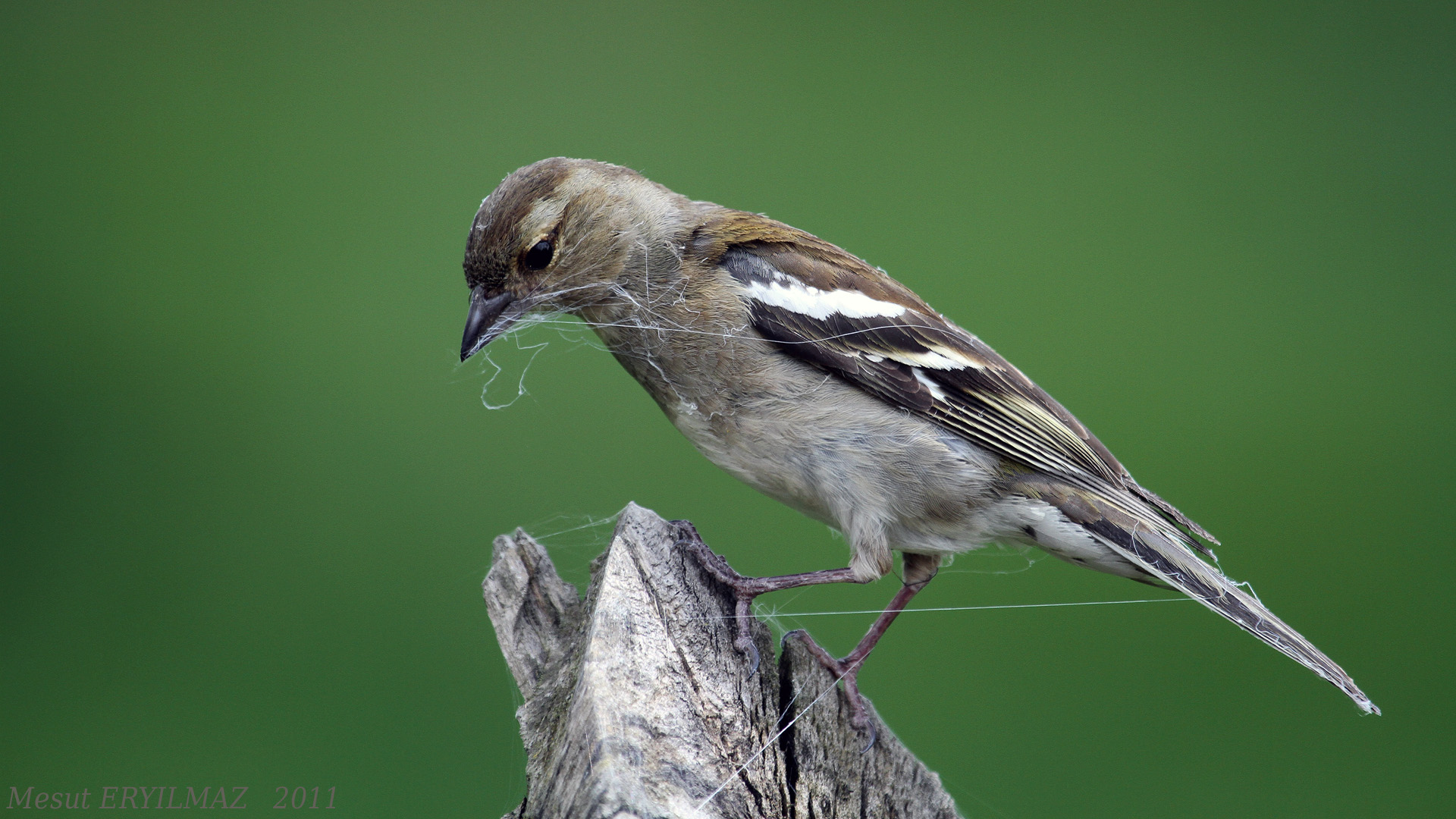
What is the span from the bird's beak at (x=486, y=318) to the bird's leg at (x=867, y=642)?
3.76ft

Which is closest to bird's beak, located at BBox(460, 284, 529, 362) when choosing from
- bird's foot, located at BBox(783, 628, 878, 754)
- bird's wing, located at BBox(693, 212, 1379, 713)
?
bird's wing, located at BBox(693, 212, 1379, 713)

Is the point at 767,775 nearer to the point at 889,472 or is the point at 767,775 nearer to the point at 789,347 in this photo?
the point at 889,472

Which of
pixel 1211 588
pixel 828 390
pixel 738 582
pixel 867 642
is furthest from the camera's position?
pixel 867 642

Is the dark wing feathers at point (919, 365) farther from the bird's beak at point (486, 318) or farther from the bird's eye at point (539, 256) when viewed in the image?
the bird's beak at point (486, 318)

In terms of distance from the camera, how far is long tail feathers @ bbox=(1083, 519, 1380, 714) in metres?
2.23

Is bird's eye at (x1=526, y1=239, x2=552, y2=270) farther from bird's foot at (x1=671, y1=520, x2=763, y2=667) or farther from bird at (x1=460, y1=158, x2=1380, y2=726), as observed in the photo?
bird's foot at (x1=671, y1=520, x2=763, y2=667)

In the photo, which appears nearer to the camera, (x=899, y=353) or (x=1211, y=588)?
(x=1211, y=588)

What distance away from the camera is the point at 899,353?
2.71 meters

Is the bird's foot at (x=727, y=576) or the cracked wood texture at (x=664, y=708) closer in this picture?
the cracked wood texture at (x=664, y=708)

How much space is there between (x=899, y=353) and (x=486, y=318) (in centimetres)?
114

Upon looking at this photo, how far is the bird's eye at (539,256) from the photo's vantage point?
2664 millimetres

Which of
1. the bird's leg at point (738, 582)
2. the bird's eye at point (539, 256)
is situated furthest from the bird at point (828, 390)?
the bird's leg at point (738, 582)

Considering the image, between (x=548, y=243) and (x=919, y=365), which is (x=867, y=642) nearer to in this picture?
(x=919, y=365)

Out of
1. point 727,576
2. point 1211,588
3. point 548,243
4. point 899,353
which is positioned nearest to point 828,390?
point 899,353
